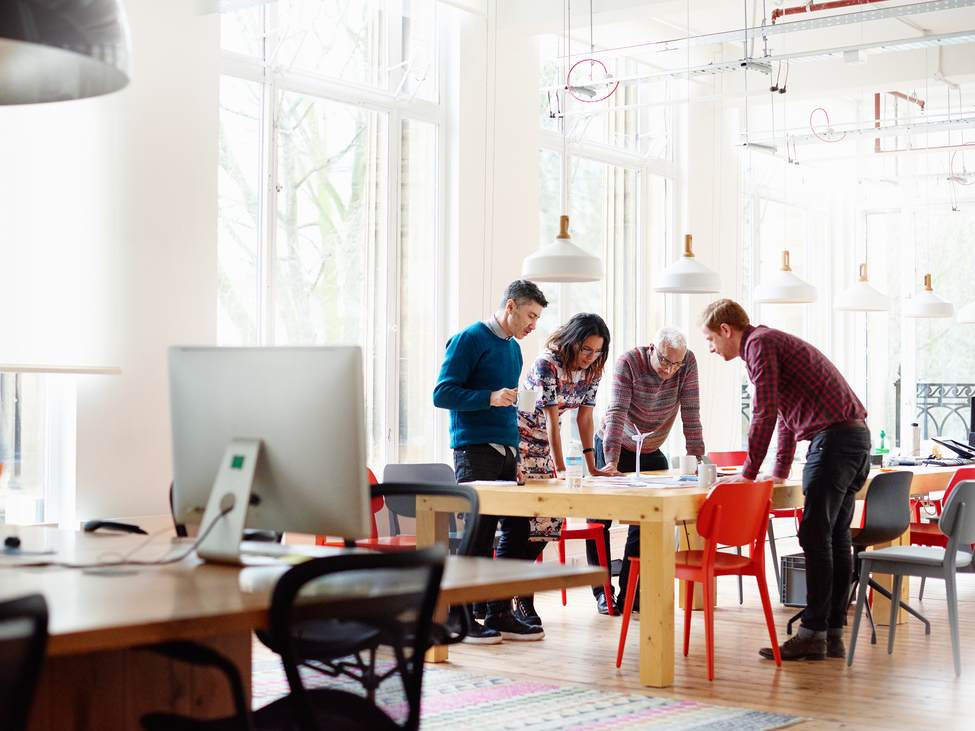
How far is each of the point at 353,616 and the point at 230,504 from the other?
56 cm

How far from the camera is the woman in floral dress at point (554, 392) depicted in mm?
5461

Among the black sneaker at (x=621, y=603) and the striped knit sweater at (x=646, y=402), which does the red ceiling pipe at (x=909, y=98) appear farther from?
the black sneaker at (x=621, y=603)

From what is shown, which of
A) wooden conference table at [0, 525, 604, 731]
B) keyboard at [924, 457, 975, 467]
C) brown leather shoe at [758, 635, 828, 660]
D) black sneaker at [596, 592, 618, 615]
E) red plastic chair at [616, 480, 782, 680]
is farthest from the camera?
keyboard at [924, 457, 975, 467]

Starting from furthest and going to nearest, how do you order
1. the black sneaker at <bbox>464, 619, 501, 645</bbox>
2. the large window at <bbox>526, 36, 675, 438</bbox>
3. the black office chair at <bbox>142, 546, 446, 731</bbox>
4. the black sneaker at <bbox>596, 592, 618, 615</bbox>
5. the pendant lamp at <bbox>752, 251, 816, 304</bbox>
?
the large window at <bbox>526, 36, 675, 438</bbox> < the pendant lamp at <bbox>752, 251, 816, 304</bbox> < the black sneaker at <bbox>596, 592, 618, 615</bbox> < the black sneaker at <bbox>464, 619, 501, 645</bbox> < the black office chair at <bbox>142, 546, 446, 731</bbox>

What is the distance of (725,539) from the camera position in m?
4.52

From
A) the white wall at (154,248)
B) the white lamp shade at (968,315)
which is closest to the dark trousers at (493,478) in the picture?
the white wall at (154,248)

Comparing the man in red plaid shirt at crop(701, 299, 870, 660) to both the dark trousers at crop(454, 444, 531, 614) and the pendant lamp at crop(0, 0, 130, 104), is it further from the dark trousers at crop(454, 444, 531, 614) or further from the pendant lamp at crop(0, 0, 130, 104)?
the pendant lamp at crop(0, 0, 130, 104)

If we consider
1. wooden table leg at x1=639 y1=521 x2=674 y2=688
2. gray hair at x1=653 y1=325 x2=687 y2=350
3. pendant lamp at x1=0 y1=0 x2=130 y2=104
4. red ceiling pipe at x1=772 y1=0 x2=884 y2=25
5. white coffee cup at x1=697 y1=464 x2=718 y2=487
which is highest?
red ceiling pipe at x1=772 y1=0 x2=884 y2=25

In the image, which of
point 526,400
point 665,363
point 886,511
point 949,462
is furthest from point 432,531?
point 949,462

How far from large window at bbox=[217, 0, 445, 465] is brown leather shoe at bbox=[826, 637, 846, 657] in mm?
2837

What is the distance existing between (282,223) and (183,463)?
13.4ft

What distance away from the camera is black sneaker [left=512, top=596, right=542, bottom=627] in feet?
17.9

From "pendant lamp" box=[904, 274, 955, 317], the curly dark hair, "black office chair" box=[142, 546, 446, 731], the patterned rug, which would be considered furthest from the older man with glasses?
"black office chair" box=[142, 546, 446, 731]

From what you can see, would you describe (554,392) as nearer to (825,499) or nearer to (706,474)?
(706,474)
